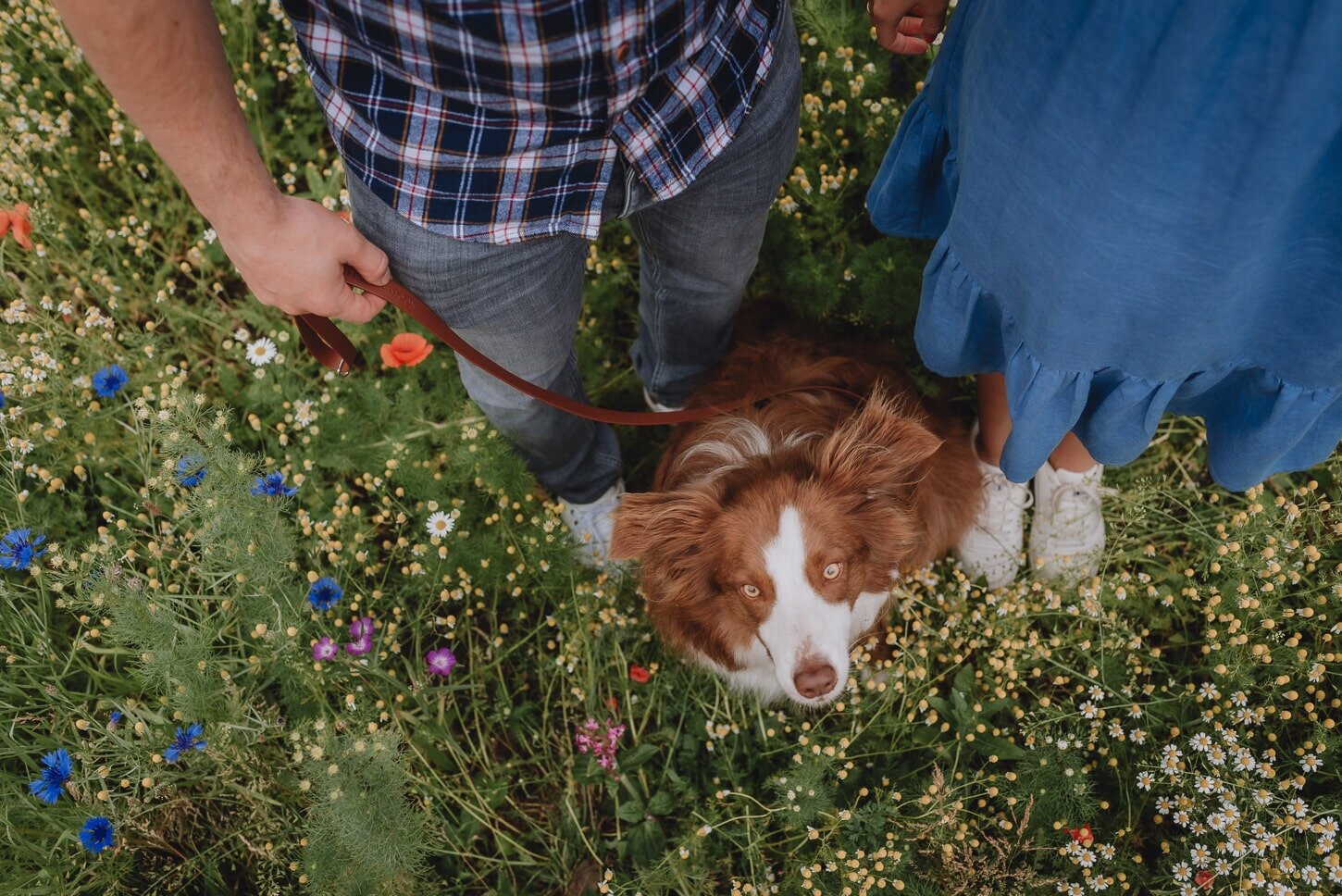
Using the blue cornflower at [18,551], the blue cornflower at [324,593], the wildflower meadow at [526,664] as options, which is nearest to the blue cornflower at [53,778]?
the wildflower meadow at [526,664]

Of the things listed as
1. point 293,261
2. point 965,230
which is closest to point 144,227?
point 293,261

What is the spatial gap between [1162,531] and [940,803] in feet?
4.24

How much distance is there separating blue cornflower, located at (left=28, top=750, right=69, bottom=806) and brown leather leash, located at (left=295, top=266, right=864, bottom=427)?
1.32m

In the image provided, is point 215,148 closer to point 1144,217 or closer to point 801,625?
point 1144,217

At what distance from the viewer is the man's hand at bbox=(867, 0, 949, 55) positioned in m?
1.92

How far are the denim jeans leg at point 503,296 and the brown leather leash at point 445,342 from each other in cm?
4

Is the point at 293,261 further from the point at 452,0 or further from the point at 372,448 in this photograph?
the point at 372,448

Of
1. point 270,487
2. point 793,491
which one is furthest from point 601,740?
point 270,487

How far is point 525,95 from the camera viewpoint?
141 centimetres

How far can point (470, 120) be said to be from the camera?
1.47 meters

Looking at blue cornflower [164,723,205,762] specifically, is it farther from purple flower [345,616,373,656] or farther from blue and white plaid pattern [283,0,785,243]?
blue and white plaid pattern [283,0,785,243]

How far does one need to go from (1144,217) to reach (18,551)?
2.98 m

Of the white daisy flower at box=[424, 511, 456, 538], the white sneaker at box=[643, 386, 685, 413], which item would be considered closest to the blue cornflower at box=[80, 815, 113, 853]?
the white daisy flower at box=[424, 511, 456, 538]

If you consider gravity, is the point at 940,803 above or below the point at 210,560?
below
